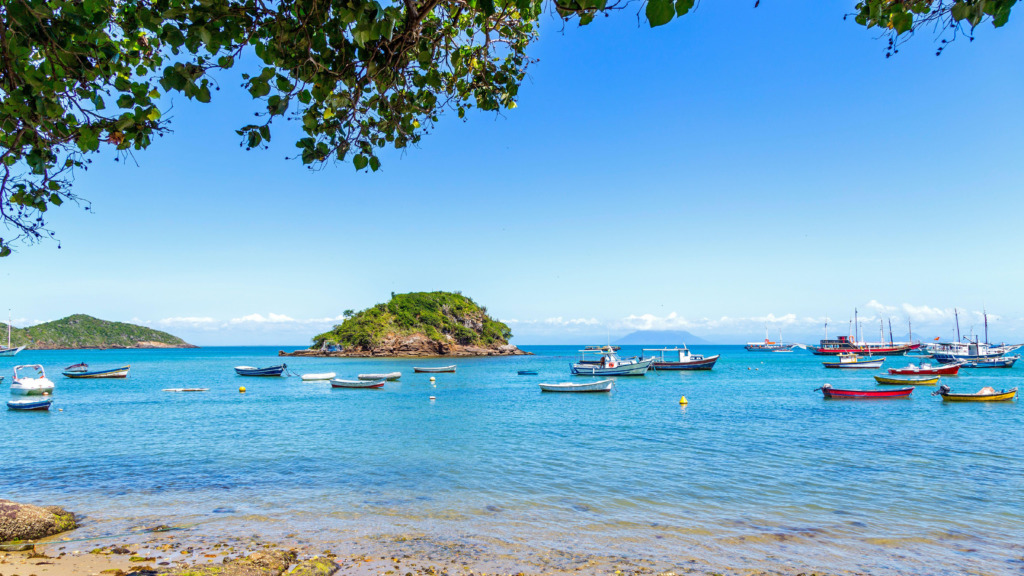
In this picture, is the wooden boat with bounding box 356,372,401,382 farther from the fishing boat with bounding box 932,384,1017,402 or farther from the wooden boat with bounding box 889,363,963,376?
the wooden boat with bounding box 889,363,963,376

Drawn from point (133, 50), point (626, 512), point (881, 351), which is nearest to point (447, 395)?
point (626, 512)

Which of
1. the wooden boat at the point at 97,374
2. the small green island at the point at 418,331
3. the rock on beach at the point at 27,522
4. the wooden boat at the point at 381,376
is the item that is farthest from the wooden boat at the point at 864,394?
the small green island at the point at 418,331

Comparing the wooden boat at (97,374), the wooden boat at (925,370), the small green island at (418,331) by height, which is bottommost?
the wooden boat at (97,374)

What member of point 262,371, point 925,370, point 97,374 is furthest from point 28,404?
point 925,370

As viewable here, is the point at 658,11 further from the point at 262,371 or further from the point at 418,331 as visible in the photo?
the point at 418,331

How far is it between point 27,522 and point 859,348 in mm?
129631

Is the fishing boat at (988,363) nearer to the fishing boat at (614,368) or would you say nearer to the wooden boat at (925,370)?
the wooden boat at (925,370)

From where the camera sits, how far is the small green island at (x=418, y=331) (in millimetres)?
103394

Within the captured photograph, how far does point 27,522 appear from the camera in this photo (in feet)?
28.2

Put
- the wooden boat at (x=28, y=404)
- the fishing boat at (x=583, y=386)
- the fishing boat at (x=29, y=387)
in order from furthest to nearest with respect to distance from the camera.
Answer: the fishing boat at (x=583, y=386), the fishing boat at (x=29, y=387), the wooden boat at (x=28, y=404)

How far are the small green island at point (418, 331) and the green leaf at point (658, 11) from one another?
4048 inches

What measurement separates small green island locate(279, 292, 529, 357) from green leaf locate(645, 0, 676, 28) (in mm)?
102808

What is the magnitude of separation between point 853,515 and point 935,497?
3.07 meters

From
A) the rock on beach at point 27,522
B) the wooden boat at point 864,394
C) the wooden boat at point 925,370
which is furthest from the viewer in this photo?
the wooden boat at point 925,370
